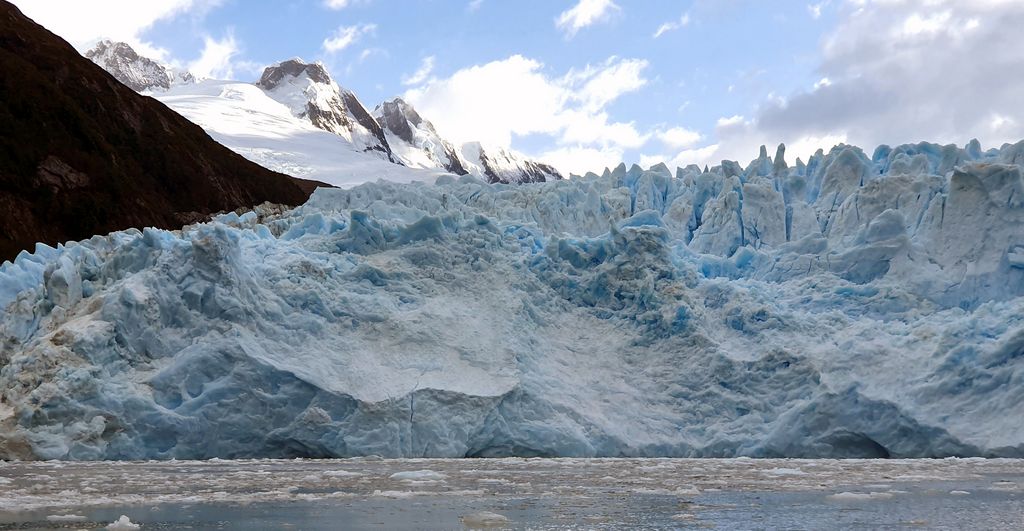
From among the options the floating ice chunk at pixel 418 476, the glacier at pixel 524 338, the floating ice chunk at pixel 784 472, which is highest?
the glacier at pixel 524 338

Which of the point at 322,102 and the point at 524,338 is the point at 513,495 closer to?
the point at 524,338

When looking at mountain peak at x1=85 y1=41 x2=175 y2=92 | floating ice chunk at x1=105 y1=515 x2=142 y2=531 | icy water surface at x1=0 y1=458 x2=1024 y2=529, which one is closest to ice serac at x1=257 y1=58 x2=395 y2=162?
mountain peak at x1=85 y1=41 x2=175 y2=92

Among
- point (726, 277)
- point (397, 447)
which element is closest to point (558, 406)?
point (397, 447)

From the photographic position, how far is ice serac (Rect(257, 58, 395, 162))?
82.9 meters

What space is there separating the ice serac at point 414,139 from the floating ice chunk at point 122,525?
265 feet

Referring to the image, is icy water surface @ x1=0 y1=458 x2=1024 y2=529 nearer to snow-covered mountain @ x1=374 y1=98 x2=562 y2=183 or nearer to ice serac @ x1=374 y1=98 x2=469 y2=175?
snow-covered mountain @ x1=374 y1=98 x2=562 y2=183

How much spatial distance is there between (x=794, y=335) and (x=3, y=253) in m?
21.9

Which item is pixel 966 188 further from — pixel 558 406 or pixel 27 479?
pixel 27 479

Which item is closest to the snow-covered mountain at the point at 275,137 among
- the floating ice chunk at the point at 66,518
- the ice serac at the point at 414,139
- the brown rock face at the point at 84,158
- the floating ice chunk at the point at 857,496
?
the ice serac at the point at 414,139

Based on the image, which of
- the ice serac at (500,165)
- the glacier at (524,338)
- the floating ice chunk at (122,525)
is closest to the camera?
the floating ice chunk at (122,525)

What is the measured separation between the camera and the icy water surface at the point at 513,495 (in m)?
6.82

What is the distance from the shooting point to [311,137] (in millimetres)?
72375

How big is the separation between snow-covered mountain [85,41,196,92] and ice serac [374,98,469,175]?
74.3ft

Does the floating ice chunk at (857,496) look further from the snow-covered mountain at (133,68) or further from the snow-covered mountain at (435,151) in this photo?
the snow-covered mountain at (133,68)
